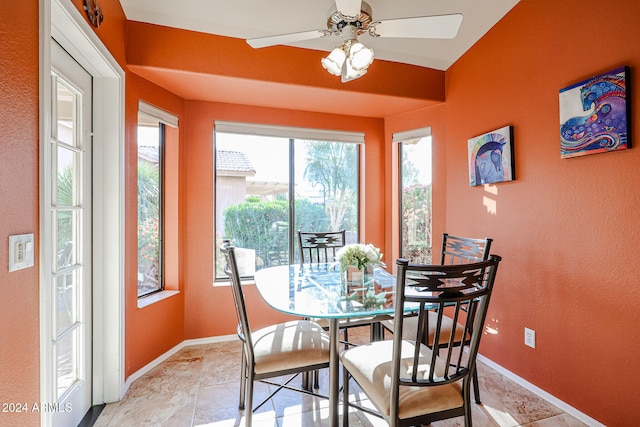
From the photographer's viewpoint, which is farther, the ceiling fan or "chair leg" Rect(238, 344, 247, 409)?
"chair leg" Rect(238, 344, 247, 409)

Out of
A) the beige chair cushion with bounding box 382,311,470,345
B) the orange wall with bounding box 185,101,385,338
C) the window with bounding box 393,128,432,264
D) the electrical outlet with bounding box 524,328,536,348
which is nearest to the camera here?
the beige chair cushion with bounding box 382,311,470,345

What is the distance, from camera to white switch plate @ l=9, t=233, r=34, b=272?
101 centimetres

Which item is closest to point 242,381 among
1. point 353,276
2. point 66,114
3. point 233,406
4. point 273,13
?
point 233,406

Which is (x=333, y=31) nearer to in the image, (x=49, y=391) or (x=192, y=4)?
(x=192, y=4)

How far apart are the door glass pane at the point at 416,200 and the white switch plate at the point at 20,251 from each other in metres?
2.89

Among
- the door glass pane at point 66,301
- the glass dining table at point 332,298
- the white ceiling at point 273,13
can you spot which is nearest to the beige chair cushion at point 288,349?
the glass dining table at point 332,298

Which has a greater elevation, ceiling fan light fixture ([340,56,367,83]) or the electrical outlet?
ceiling fan light fixture ([340,56,367,83])

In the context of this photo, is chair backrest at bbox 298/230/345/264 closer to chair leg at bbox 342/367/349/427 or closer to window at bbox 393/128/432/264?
window at bbox 393/128/432/264

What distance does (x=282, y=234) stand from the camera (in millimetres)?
3293

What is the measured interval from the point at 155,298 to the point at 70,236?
1003 mm

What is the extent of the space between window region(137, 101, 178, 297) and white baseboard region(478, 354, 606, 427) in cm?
288

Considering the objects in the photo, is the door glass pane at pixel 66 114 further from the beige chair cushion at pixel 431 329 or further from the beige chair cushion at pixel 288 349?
the beige chair cushion at pixel 431 329

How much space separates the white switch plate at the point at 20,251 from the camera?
1013 millimetres

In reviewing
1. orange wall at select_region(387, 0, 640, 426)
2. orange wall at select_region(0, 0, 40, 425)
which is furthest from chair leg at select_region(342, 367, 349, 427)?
orange wall at select_region(387, 0, 640, 426)
